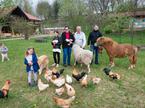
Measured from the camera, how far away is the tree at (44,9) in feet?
239

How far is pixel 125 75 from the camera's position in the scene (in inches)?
416

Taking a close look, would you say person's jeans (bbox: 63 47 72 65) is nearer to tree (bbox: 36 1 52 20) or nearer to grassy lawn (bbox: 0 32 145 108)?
grassy lawn (bbox: 0 32 145 108)

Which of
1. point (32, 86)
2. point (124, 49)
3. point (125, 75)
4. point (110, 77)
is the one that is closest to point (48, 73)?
point (32, 86)

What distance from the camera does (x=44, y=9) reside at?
75.3 m

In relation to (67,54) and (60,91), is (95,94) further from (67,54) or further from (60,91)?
(67,54)

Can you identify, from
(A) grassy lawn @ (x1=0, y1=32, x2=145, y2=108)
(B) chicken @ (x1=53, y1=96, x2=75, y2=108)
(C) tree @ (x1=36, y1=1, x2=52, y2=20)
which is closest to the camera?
(B) chicken @ (x1=53, y1=96, x2=75, y2=108)

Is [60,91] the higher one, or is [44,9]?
[44,9]

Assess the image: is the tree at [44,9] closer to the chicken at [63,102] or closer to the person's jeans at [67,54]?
the person's jeans at [67,54]

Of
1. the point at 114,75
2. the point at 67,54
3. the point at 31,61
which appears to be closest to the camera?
the point at 31,61

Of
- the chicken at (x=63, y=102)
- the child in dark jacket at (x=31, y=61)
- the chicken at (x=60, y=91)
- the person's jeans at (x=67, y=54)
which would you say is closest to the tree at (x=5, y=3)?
the person's jeans at (x=67, y=54)

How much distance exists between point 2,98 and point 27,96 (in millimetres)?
758

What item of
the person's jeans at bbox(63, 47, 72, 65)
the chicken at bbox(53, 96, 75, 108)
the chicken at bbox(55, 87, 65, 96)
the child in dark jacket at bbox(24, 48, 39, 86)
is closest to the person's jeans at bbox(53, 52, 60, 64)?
the person's jeans at bbox(63, 47, 72, 65)

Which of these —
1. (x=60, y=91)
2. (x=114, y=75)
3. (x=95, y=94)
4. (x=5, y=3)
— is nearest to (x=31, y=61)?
(x=60, y=91)

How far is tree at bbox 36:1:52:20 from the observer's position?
7294 centimetres
